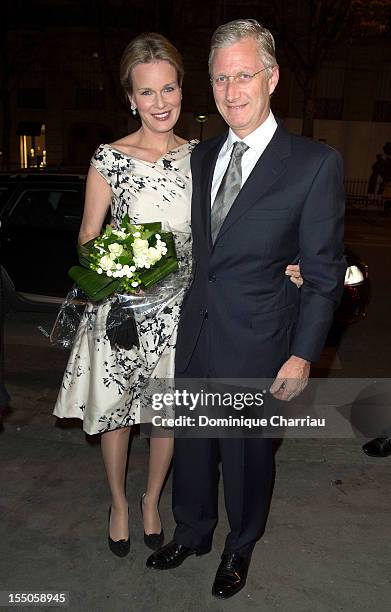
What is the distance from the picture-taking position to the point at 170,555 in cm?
304

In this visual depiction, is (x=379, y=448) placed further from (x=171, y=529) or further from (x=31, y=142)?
(x=31, y=142)

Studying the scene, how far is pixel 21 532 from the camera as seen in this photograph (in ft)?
10.6

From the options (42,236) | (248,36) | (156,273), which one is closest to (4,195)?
(42,236)

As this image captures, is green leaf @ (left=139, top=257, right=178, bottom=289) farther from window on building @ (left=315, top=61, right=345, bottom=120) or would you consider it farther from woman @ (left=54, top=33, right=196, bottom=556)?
window on building @ (left=315, top=61, right=345, bottom=120)

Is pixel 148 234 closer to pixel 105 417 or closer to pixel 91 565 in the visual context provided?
pixel 105 417

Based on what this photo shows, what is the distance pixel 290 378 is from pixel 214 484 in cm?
79

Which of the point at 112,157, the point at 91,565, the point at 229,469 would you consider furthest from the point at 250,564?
A: the point at 112,157

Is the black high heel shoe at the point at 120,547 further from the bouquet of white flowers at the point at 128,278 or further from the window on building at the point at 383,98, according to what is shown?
the window on building at the point at 383,98

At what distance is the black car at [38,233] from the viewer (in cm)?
668

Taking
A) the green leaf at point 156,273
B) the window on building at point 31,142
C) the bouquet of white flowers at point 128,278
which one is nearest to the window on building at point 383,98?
the window on building at point 31,142

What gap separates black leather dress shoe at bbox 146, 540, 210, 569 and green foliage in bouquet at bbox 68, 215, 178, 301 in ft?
4.48

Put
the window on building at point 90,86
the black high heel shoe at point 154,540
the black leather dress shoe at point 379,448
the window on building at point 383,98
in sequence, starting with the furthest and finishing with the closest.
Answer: the window on building at point 90,86 → the window on building at point 383,98 → the black leather dress shoe at point 379,448 → the black high heel shoe at point 154,540

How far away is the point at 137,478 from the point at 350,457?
147cm

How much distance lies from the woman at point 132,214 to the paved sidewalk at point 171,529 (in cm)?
26
